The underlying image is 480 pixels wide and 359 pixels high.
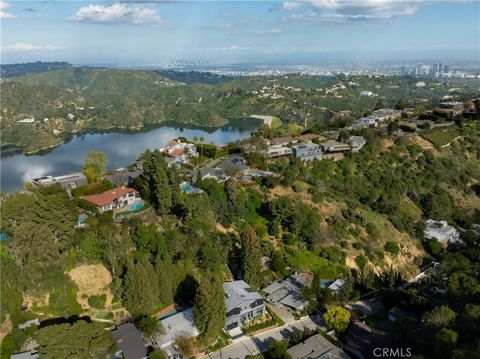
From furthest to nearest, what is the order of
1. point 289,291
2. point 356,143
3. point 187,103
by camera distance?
point 187,103, point 356,143, point 289,291

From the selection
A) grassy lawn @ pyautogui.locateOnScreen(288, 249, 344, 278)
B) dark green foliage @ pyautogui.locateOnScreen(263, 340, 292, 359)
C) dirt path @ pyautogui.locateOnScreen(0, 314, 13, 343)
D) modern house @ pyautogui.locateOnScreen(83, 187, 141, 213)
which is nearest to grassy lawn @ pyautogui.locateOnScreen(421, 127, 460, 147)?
grassy lawn @ pyautogui.locateOnScreen(288, 249, 344, 278)

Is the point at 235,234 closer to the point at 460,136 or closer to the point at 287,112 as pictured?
the point at 460,136

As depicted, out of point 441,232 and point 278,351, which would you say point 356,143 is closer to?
point 441,232

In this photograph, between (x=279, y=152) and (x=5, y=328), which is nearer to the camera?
(x=5, y=328)

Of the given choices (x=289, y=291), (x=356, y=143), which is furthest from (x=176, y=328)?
(x=356, y=143)

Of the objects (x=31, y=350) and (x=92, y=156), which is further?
(x=92, y=156)

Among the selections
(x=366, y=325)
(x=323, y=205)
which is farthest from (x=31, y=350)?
(x=323, y=205)

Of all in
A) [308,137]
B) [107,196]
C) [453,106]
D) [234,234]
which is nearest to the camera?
[107,196]
